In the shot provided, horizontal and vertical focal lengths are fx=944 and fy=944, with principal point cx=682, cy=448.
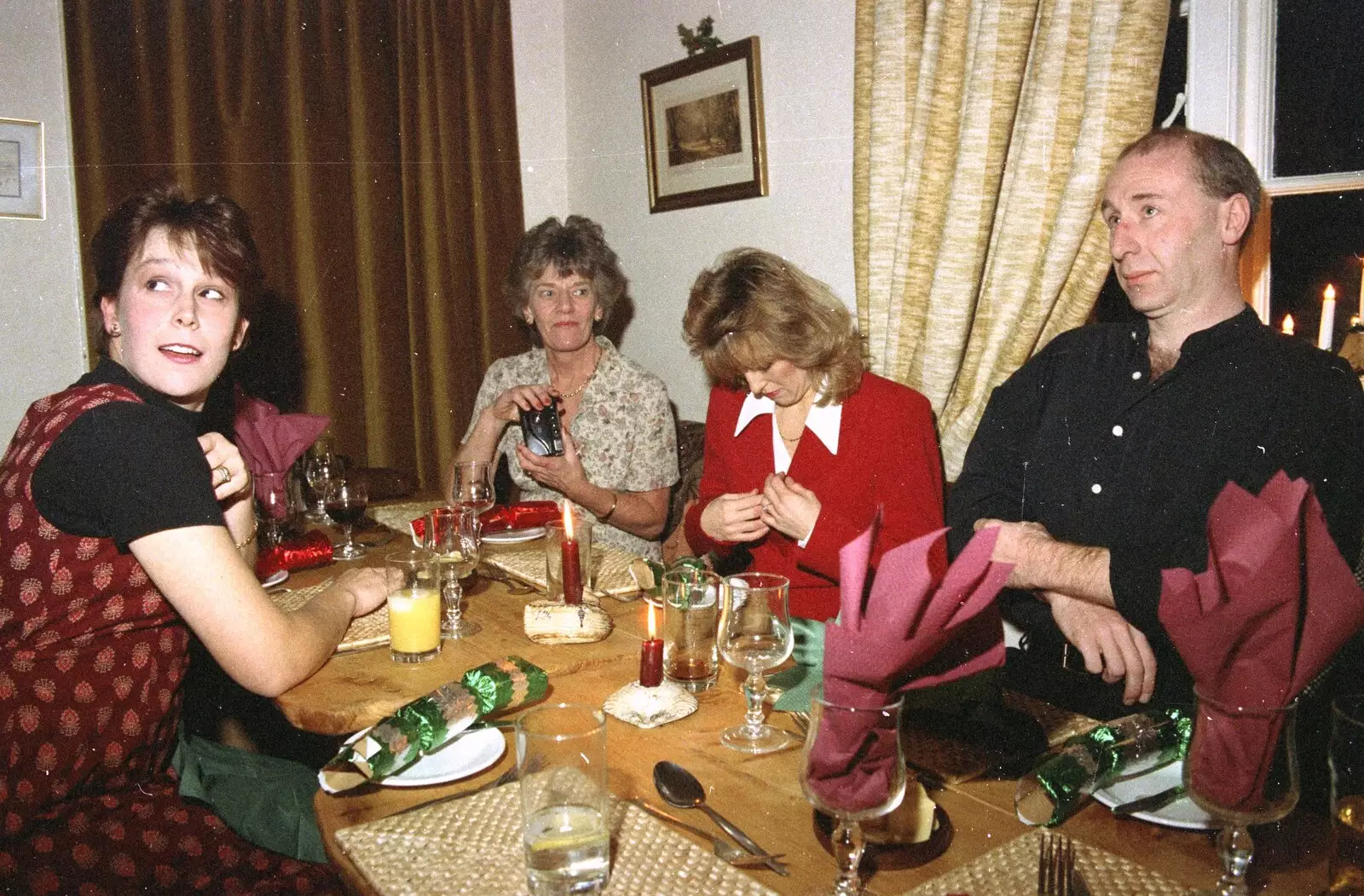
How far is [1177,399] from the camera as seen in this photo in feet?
6.11

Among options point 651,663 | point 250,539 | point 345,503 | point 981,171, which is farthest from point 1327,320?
point 250,539

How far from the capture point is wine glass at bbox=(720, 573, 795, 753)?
123 centimetres

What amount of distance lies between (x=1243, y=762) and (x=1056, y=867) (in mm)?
200

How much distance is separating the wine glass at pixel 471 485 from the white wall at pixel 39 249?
82.8 inches

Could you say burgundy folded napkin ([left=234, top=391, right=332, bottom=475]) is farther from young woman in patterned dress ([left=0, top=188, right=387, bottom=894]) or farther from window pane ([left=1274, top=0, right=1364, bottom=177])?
window pane ([left=1274, top=0, right=1364, bottom=177])

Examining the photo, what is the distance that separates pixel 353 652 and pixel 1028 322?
182 cm

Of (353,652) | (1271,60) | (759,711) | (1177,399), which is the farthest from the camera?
(1271,60)

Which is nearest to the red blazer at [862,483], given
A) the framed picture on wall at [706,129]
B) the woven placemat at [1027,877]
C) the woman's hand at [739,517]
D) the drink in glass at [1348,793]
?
the woman's hand at [739,517]

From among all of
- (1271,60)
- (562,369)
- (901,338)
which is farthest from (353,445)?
(1271,60)

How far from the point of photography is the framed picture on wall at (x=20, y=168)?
3236 mm

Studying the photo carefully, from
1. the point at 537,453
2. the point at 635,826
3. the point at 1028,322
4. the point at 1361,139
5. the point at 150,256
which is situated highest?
the point at 1361,139

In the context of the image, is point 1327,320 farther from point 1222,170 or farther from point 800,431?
point 800,431

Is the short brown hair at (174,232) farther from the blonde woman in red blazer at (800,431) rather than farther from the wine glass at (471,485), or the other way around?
the blonde woman in red blazer at (800,431)

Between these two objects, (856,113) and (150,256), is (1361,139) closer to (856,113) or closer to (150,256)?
(856,113)
